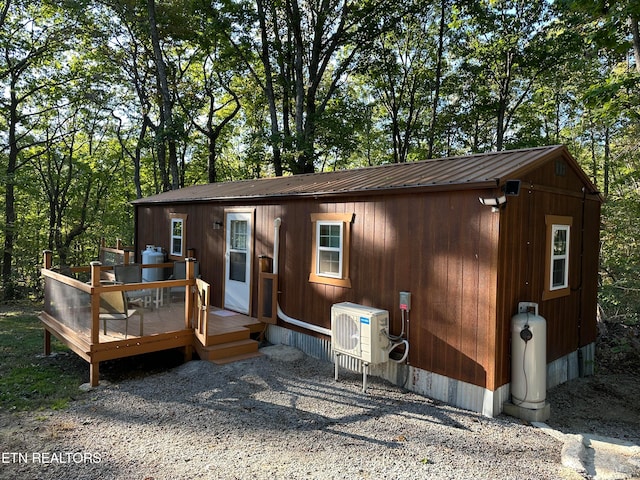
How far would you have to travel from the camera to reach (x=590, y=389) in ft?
18.3

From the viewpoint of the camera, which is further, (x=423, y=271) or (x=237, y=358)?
(x=237, y=358)

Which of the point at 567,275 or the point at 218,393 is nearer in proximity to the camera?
the point at 218,393

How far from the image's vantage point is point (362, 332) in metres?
5.02

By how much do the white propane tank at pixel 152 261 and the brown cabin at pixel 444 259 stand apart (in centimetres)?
212

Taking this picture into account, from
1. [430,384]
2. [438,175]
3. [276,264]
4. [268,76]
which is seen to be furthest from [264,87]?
[430,384]

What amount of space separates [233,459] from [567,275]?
485 centimetres

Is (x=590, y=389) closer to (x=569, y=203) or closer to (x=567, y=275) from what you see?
(x=567, y=275)

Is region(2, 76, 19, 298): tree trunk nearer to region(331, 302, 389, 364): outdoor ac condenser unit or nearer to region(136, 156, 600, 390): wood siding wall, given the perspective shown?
region(136, 156, 600, 390): wood siding wall

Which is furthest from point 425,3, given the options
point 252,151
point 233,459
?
point 233,459

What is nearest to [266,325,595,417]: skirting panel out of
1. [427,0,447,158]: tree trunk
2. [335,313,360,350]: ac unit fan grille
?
[335,313,360,350]: ac unit fan grille

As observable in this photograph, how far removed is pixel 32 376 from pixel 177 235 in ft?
14.6

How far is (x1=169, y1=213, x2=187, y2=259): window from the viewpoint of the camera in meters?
9.12

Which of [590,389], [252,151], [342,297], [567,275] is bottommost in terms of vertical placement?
[590,389]

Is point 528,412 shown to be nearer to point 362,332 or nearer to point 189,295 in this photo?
point 362,332
